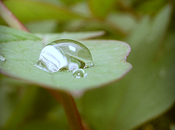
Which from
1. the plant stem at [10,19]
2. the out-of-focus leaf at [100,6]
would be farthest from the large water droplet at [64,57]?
the out-of-focus leaf at [100,6]

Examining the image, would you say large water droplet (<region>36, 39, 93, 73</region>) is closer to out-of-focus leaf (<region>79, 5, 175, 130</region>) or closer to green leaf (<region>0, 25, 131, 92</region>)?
green leaf (<region>0, 25, 131, 92</region>)

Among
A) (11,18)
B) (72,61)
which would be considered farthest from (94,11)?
(72,61)

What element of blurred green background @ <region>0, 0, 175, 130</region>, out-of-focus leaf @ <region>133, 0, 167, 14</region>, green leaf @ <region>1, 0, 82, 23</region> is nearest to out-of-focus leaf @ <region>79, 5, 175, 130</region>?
blurred green background @ <region>0, 0, 175, 130</region>

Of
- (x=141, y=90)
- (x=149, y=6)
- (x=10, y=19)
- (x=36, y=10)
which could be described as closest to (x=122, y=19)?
(x=149, y=6)

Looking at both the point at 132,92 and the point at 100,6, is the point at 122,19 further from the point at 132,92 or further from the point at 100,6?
the point at 132,92

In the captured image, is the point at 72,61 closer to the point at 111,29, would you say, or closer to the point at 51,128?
the point at 51,128

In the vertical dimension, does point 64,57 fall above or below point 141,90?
above

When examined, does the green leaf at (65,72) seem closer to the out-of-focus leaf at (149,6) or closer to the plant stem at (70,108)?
the plant stem at (70,108)
